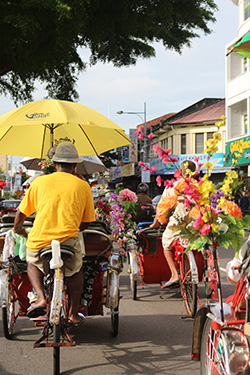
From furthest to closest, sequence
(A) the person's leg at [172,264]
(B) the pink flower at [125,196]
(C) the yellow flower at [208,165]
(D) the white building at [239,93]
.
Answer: (D) the white building at [239,93] → (B) the pink flower at [125,196] → (A) the person's leg at [172,264] → (C) the yellow flower at [208,165]

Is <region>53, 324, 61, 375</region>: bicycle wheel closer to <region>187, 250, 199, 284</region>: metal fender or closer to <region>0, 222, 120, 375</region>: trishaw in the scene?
<region>0, 222, 120, 375</region>: trishaw

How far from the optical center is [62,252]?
189 inches

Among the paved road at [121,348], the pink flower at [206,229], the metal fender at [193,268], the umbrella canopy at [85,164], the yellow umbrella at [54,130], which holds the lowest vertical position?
the paved road at [121,348]

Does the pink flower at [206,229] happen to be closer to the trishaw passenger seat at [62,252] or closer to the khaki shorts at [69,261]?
the trishaw passenger seat at [62,252]

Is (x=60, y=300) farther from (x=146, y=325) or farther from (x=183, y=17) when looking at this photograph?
(x=183, y=17)

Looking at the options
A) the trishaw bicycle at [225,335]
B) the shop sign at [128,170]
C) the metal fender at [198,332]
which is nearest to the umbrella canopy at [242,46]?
the trishaw bicycle at [225,335]

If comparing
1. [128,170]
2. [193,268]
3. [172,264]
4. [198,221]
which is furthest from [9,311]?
[128,170]

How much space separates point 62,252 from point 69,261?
0.24 meters

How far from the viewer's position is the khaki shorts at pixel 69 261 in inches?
197

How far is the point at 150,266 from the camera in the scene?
8172 millimetres

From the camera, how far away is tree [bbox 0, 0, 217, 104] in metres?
14.2

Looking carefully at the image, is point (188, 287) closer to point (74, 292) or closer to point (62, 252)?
point (74, 292)

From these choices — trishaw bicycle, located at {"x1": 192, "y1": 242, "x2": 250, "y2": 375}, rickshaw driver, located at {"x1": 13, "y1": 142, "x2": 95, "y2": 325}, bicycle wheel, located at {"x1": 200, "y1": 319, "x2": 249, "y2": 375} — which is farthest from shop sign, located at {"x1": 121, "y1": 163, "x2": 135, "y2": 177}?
bicycle wheel, located at {"x1": 200, "y1": 319, "x2": 249, "y2": 375}

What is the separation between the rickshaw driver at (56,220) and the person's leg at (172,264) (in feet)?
8.34
